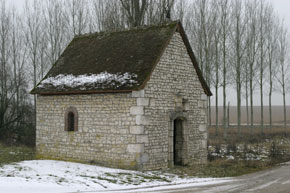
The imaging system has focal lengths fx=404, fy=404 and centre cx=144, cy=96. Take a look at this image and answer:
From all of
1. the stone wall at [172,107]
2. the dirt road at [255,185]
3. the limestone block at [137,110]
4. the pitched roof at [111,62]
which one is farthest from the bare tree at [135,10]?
the dirt road at [255,185]

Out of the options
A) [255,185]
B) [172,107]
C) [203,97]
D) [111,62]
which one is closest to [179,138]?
[172,107]

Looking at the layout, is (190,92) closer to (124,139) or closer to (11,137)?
(124,139)

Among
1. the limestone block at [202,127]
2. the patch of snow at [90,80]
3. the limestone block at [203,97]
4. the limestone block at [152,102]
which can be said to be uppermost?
the patch of snow at [90,80]

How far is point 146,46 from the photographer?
56.0 feet

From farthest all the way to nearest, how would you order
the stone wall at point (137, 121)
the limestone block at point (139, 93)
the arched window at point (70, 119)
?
the arched window at point (70, 119)
the stone wall at point (137, 121)
the limestone block at point (139, 93)

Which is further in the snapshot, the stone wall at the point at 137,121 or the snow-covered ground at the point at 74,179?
the stone wall at the point at 137,121

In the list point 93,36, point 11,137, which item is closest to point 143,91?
point 93,36

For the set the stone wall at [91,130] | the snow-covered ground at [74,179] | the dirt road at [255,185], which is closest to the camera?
the snow-covered ground at [74,179]

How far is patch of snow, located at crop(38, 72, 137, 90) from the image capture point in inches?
634

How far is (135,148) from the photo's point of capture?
15508 mm

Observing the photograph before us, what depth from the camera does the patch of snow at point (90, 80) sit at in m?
16.1

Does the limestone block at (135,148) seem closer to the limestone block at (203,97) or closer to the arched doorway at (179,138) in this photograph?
the arched doorway at (179,138)

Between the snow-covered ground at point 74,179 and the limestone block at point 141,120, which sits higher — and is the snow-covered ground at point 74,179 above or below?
below

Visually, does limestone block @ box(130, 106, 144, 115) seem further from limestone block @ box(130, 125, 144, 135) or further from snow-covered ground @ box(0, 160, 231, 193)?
snow-covered ground @ box(0, 160, 231, 193)
